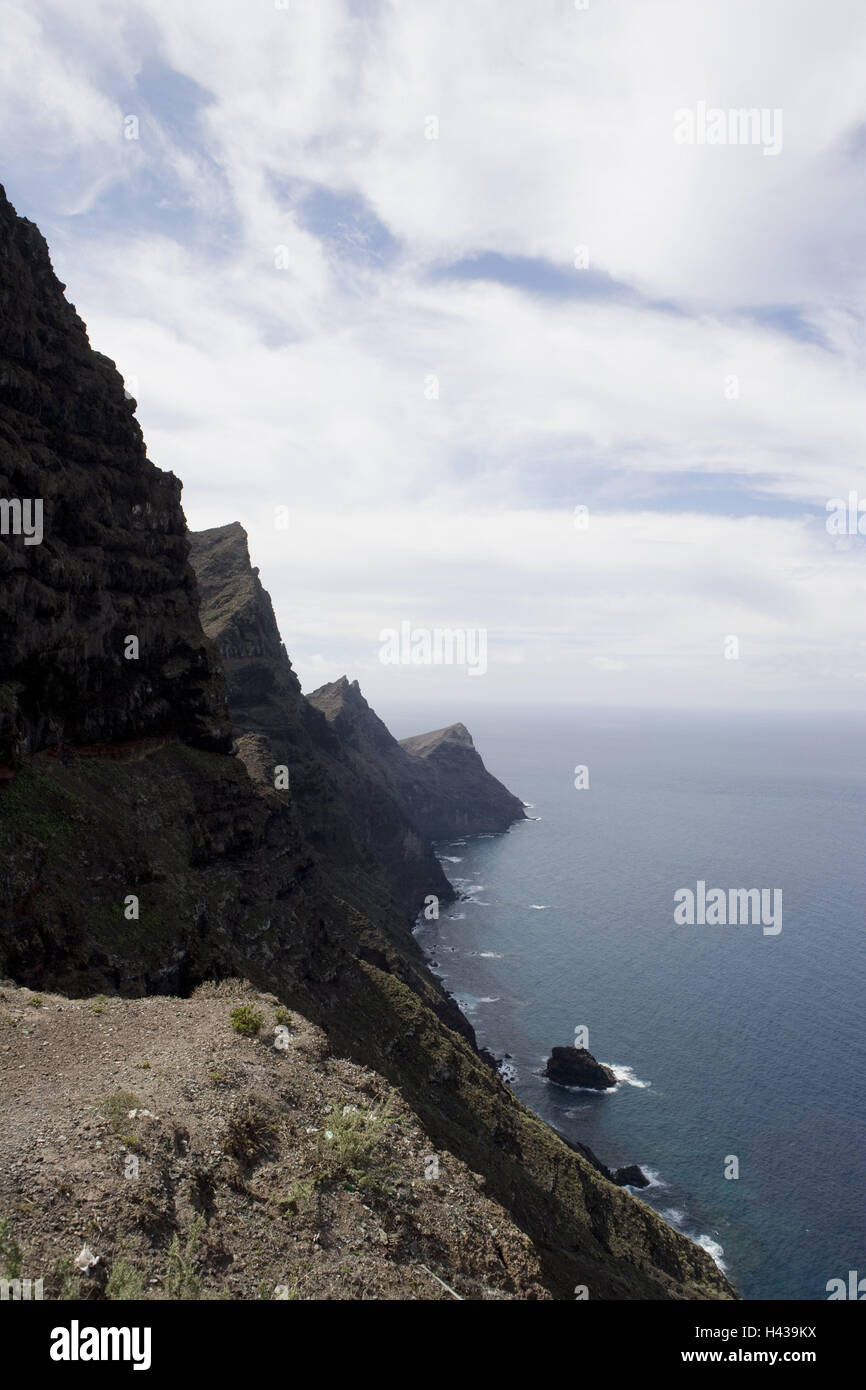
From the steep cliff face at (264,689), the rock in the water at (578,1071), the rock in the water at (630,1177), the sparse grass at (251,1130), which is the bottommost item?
the rock in the water at (630,1177)

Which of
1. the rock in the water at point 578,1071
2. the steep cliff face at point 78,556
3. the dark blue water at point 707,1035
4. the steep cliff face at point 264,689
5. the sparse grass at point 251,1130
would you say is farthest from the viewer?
the steep cliff face at point 264,689

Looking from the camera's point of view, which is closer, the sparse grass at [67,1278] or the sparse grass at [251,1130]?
the sparse grass at [67,1278]

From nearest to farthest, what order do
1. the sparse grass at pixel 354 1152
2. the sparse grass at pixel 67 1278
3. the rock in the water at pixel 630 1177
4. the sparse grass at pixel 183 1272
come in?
the sparse grass at pixel 67 1278, the sparse grass at pixel 183 1272, the sparse grass at pixel 354 1152, the rock in the water at pixel 630 1177

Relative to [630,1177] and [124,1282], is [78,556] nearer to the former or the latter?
[124,1282]

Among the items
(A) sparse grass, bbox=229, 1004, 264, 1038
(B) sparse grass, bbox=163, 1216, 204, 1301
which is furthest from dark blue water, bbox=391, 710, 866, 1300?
(B) sparse grass, bbox=163, 1216, 204, 1301

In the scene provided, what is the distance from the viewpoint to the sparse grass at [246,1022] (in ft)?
87.8

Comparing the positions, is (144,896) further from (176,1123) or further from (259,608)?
(259,608)

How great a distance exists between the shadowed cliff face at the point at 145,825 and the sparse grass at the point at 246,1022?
1115 centimetres

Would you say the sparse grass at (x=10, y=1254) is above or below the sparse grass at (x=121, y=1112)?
above

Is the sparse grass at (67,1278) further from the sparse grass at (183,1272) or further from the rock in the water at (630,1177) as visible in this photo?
the rock in the water at (630,1177)

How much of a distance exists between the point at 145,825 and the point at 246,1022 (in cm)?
2398

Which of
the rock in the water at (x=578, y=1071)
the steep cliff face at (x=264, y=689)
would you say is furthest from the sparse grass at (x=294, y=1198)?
the rock in the water at (x=578, y=1071)

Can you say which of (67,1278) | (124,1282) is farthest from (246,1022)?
(67,1278)

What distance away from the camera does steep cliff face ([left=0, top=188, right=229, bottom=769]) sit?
144 ft
